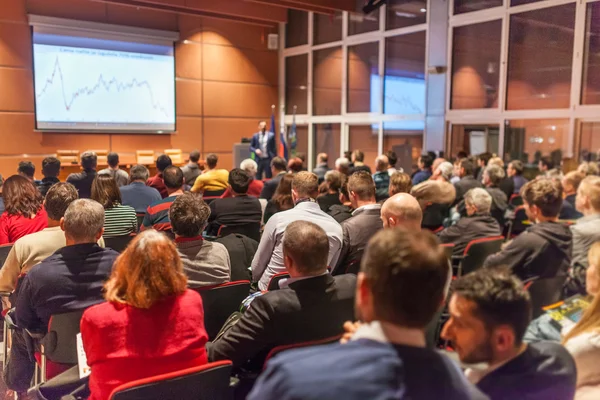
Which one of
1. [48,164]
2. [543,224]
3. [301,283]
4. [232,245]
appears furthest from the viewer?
[48,164]

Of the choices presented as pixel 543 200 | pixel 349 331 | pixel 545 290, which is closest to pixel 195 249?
pixel 349 331

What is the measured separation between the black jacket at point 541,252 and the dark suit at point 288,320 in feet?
5.02

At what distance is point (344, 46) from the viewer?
1157 cm

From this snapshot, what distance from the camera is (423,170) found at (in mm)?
8062

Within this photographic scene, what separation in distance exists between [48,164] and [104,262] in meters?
4.05

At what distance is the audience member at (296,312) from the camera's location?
2.01m

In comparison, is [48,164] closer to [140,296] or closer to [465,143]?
[140,296]

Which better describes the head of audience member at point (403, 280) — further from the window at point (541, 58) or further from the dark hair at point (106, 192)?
the window at point (541, 58)

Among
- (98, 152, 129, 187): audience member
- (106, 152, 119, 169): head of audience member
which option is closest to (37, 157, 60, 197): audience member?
(98, 152, 129, 187): audience member

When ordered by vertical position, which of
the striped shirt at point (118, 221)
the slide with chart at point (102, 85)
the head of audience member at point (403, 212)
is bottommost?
the striped shirt at point (118, 221)

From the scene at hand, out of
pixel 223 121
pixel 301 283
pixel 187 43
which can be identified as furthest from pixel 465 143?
pixel 301 283

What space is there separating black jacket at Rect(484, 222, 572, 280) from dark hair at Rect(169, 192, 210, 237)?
1828 mm

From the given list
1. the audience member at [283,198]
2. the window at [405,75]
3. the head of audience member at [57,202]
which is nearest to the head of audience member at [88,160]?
the audience member at [283,198]

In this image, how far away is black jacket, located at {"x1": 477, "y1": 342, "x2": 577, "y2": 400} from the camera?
1.35 metres
